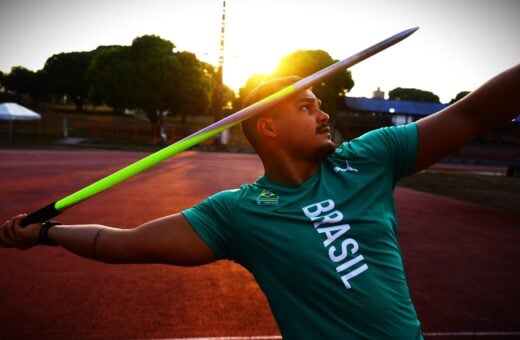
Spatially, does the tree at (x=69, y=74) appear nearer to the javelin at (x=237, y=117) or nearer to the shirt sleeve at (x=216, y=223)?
the javelin at (x=237, y=117)

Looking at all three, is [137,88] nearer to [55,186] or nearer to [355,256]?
[55,186]

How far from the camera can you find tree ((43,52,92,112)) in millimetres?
59625

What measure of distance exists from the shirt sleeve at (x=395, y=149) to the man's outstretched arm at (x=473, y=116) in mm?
43

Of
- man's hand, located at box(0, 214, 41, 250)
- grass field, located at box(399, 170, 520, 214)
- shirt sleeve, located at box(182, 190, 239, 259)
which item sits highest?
shirt sleeve, located at box(182, 190, 239, 259)

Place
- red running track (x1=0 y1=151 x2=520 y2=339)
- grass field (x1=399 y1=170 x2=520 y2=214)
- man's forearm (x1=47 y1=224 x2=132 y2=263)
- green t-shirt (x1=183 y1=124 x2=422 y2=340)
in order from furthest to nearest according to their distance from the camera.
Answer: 1. grass field (x1=399 y1=170 x2=520 y2=214)
2. red running track (x1=0 y1=151 x2=520 y2=339)
3. man's forearm (x1=47 y1=224 x2=132 y2=263)
4. green t-shirt (x1=183 y1=124 x2=422 y2=340)

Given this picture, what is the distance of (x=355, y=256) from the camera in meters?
1.61

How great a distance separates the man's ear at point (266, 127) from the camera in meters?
2.03

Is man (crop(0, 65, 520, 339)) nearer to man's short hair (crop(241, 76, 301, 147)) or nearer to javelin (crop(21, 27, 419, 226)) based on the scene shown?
man's short hair (crop(241, 76, 301, 147))

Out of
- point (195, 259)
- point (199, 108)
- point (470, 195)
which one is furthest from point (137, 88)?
point (195, 259)

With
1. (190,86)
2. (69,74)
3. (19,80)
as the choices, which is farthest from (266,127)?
(19,80)

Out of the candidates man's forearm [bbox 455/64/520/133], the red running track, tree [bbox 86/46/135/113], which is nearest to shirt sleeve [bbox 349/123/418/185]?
man's forearm [bbox 455/64/520/133]

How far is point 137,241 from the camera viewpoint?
184 cm

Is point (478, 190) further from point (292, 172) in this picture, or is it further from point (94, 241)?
point (94, 241)

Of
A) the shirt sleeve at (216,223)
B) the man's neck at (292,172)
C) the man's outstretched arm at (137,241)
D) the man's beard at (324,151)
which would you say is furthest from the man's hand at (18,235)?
the man's beard at (324,151)
